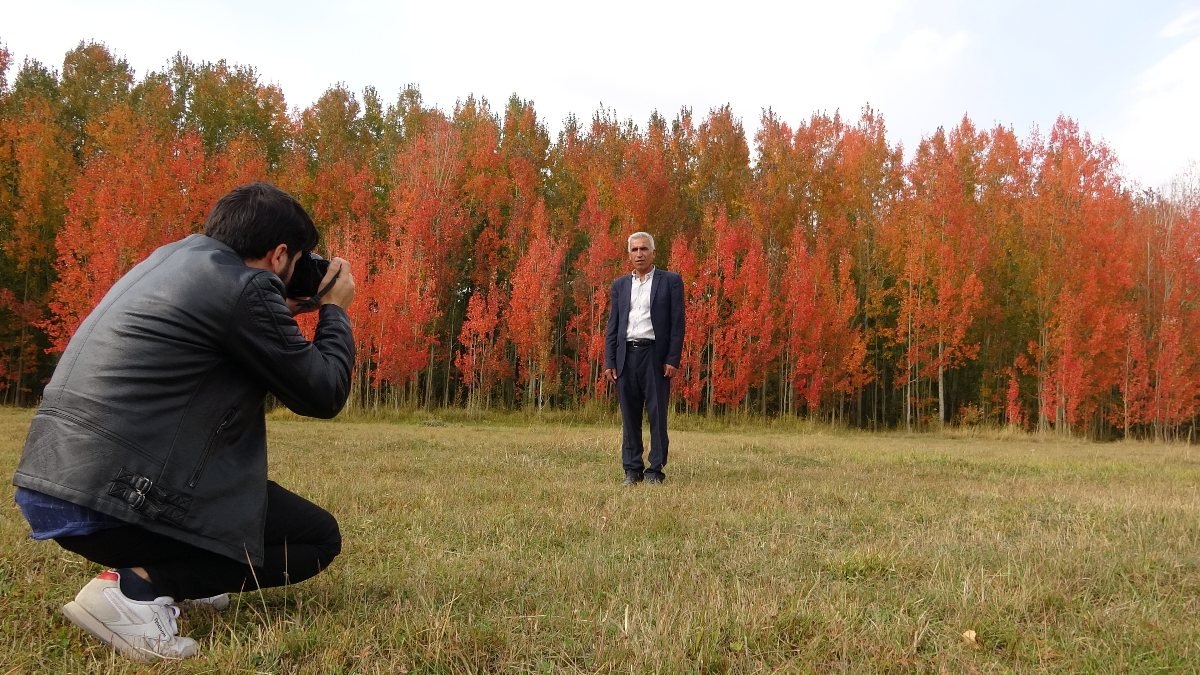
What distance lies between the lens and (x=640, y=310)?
6293 mm

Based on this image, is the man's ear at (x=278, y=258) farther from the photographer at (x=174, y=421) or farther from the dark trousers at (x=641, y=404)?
the dark trousers at (x=641, y=404)

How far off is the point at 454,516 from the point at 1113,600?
3.13m

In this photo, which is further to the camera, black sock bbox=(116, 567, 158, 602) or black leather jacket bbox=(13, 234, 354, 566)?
black sock bbox=(116, 567, 158, 602)

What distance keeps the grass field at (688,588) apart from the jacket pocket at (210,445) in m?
0.51

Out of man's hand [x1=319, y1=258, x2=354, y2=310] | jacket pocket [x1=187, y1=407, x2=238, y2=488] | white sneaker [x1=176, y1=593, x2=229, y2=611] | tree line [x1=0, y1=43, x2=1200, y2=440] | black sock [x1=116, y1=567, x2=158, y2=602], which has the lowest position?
white sneaker [x1=176, y1=593, x2=229, y2=611]

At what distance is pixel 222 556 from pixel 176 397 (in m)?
0.53

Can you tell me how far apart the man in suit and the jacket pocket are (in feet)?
14.1

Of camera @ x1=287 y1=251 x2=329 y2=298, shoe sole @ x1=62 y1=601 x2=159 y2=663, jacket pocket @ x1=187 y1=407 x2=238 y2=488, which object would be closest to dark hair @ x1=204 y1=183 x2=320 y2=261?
camera @ x1=287 y1=251 x2=329 y2=298

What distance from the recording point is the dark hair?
7.09 ft

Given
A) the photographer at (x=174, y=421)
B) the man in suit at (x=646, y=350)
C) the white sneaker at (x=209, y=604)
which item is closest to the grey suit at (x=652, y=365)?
the man in suit at (x=646, y=350)

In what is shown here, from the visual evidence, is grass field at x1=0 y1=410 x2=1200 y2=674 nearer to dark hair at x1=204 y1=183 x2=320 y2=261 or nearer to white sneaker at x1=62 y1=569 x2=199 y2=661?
white sneaker at x1=62 y1=569 x2=199 y2=661

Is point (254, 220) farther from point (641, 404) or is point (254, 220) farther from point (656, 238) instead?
point (656, 238)

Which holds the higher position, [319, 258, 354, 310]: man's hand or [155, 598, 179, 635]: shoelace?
[319, 258, 354, 310]: man's hand

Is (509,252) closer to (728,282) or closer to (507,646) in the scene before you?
(728,282)
